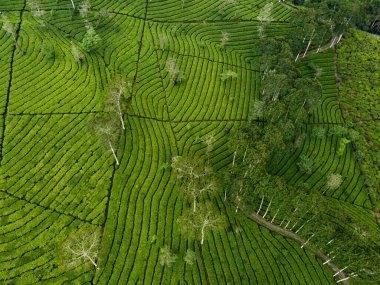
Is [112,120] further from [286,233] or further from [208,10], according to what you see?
[208,10]

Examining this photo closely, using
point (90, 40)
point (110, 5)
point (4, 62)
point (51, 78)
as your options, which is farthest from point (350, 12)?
point (4, 62)

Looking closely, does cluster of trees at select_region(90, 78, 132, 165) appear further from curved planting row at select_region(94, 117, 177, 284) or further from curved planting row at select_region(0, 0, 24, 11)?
curved planting row at select_region(0, 0, 24, 11)

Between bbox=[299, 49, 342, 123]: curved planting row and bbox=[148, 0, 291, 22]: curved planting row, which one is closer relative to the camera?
bbox=[299, 49, 342, 123]: curved planting row

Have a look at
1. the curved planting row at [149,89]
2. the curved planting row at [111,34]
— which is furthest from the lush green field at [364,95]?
the curved planting row at [111,34]

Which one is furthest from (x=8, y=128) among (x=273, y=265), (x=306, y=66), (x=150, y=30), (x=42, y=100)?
(x=306, y=66)

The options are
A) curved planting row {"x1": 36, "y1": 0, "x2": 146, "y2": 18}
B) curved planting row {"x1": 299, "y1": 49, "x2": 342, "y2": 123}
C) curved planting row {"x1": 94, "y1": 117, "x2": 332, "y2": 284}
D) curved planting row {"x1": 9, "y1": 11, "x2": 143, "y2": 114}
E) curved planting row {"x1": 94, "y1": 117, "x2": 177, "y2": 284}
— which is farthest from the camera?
curved planting row {"x1": 36, "y1": 0, "x2": 146, "y2": 18}

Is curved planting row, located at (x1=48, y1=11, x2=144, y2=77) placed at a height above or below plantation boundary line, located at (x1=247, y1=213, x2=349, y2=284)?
above

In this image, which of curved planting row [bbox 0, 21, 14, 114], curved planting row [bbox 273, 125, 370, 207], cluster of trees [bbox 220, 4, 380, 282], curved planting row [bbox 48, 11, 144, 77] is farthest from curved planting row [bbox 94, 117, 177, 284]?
curved planting row [bbox 0, 21, 14, 114]
